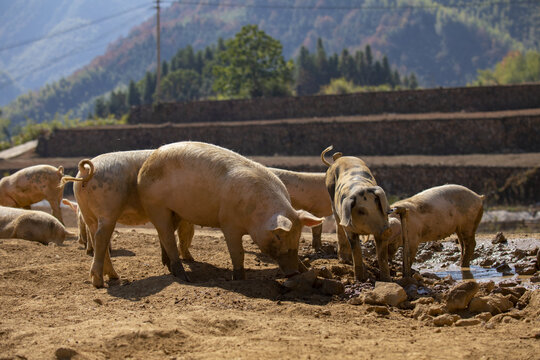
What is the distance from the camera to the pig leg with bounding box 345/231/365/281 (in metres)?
8.63

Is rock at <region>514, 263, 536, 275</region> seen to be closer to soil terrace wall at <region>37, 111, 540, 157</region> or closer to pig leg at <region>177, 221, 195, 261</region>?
pig leg at <region>177, 221, 195, 261</region>

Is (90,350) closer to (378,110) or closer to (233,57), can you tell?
(378,110)

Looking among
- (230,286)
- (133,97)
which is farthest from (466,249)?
(133,97)

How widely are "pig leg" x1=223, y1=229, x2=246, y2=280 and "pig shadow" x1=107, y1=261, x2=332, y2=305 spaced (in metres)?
0.16

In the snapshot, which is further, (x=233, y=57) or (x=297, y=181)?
(x=233, y=57)

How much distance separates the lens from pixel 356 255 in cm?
Answer: 869

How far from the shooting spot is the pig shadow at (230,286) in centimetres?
785

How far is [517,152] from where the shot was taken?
3005 centimetres

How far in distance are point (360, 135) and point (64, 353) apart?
28674mm

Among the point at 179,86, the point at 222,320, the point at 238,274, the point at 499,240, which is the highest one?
the point at 222,320

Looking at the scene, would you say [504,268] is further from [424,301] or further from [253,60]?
[253,60]

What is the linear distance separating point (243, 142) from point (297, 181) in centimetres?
2270

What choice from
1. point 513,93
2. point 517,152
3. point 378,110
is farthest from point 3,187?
point 513,93

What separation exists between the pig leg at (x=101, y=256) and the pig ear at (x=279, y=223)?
7.65ft
